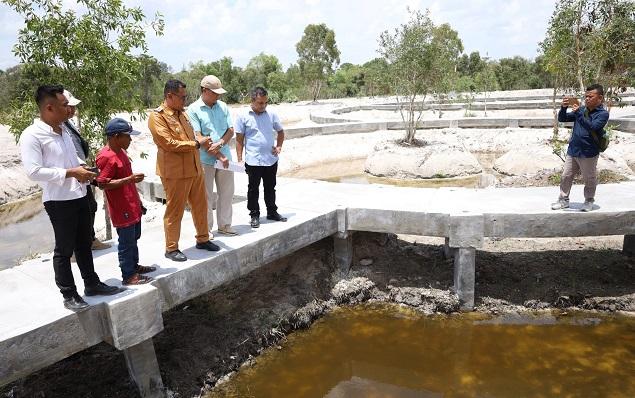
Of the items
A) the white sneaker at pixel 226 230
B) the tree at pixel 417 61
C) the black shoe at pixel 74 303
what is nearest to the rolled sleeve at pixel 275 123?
the white sneaker at pixel 226 230

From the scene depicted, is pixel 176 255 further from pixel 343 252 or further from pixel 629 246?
pixel 629 246

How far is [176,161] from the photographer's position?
441cm

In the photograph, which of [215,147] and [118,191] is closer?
[118,191]

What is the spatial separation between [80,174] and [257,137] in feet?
8.23

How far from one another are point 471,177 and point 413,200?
7825mm

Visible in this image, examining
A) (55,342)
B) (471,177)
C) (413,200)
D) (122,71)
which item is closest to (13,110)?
(122,71)

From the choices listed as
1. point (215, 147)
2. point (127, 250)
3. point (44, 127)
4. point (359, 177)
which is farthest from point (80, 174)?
point (359, 177)

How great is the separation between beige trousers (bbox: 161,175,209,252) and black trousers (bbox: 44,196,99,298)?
914 mm

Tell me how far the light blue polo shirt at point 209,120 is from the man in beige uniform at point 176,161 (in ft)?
1.26

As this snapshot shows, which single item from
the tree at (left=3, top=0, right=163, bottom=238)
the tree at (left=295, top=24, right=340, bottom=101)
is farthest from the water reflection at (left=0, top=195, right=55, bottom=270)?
the tree at (left=295, top=24, right=340, bottom=101)

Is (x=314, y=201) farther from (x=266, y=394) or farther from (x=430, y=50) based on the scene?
(x=430, y=50)

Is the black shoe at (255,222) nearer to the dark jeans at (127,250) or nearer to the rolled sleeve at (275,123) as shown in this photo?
the rolled sleeve at (275,123)

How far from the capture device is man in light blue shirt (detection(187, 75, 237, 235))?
498 centimetres

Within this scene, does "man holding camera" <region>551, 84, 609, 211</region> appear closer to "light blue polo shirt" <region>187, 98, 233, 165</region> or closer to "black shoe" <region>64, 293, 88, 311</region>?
"light blue polo shirt" <region>187, 98, 233, 165</region>
